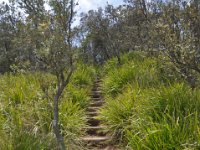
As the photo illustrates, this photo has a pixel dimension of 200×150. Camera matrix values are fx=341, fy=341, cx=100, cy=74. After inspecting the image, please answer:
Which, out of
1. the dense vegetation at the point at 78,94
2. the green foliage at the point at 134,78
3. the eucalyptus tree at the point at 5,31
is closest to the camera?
the dense vegetation at the point at 78,94

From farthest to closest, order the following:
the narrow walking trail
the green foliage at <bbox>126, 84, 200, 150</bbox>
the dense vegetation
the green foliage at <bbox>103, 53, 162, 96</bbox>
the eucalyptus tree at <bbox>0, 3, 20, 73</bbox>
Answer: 1. the eucalyptus tree at <bbox>0, 3, 20, 73</bbox>
2. the green foliage at <bbox>103, 53, 162, 96</bbox>
3. the narrow walking trail
4. the dense vegetation
5. the green foliage at <bbox>126, 84, 200, 150</bbox>

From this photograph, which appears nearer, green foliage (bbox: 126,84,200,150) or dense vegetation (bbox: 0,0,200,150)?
green foliage (bbox: 126,84,200,150)

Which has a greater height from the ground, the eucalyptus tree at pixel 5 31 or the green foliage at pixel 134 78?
the eucalyptus tree at pixel 5 31

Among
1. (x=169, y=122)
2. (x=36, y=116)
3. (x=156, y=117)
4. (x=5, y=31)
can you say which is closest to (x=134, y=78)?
(x=36, y=116)

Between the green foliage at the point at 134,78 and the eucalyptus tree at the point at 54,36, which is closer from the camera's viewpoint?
the eucalyptus tree at the point at 54,36

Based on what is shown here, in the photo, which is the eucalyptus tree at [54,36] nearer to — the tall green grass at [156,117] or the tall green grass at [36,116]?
the tall green grass at [36,116]

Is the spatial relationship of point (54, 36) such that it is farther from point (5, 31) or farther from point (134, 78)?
point (5, 31)

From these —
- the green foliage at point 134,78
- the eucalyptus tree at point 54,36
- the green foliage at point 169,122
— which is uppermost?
the eucalyptus tree at point 54,36

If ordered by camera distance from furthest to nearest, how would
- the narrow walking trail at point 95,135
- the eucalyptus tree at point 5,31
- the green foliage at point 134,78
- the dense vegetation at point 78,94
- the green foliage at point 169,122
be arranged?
the eucalyptus tree at point 5,31 < the green foliage at point 134,78 < the narrow walking trail at point 95,135 < the dense vegetation at point 78,94 < the green foliage at point 169,122

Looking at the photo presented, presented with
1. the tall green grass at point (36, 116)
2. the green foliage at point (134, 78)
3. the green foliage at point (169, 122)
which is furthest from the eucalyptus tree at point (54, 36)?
the green foliage at point (134, 78)

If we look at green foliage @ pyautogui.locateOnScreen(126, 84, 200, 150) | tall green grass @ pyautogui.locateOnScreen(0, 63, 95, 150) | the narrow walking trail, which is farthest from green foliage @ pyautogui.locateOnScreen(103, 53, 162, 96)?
green foliage @ pyautogui.locateOnScreen(126, 84, 200, 150)

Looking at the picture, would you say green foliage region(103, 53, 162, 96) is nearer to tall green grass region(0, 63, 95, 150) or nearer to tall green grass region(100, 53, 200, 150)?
tall green grass region(100, 53, 200, 150)

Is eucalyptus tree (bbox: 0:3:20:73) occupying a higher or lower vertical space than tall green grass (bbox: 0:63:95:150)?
higher

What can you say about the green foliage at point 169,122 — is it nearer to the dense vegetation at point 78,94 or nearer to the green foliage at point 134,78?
the dense vegetation at point 78,94
